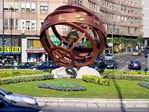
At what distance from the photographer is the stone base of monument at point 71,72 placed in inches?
1460

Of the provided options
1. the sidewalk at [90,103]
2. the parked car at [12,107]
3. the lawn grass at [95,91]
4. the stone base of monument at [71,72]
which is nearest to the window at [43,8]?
the stone base of monument at [71,72]

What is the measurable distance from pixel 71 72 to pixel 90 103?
11.2 metres

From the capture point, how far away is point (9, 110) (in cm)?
1592

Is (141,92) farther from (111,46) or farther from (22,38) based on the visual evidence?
(111,46)

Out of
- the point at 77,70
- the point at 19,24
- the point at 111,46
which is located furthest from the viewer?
the point at 111,46

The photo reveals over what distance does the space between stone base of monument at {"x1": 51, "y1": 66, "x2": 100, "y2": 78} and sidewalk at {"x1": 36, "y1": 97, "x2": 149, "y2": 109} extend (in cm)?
1033

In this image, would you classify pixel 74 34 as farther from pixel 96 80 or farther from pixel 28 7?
pixel 28 7

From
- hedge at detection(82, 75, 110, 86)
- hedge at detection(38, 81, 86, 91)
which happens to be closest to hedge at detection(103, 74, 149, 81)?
hedge at detection(82, 75, 110, 86)

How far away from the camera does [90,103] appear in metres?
26.6

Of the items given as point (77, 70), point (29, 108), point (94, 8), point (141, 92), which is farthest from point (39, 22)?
point (29, 108)

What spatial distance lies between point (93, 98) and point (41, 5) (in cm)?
5005

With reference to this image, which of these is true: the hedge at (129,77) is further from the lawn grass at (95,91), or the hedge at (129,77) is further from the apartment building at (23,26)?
the apartment building at (23,26)

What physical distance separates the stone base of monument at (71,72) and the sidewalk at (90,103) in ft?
33.9

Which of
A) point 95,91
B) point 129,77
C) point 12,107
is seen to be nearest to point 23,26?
point 129,77
